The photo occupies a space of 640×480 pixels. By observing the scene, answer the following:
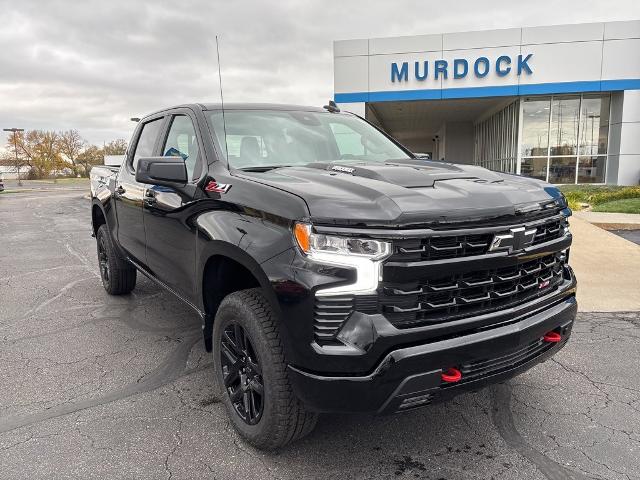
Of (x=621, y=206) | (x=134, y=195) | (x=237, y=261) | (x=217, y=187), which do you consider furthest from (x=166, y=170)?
(x=621, y=206)

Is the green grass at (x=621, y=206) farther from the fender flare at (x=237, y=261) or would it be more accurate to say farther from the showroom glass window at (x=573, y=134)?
the fender flare at (x=237, y=261)

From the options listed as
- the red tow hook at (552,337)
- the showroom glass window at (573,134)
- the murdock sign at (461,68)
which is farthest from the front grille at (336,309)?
the showroom glass window at (573,134)

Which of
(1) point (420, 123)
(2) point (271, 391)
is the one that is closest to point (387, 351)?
(2) point (271, 391)

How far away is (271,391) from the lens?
231cm

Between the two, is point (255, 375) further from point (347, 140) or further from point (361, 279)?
point (347, 140)

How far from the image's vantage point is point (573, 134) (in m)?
21.0

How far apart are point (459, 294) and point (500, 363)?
0.43m

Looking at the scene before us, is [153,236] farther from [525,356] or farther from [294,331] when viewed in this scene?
[525,356]

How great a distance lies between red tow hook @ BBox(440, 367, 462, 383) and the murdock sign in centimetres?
1980

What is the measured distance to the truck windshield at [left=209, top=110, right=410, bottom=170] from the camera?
3252 mm

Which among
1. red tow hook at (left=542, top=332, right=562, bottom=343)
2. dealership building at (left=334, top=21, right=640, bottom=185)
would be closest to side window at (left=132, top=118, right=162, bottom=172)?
red tow hook at (left=542, top=332, right=562, bottom=343)

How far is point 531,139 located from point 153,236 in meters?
21.4

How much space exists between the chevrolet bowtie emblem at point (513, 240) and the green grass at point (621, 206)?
11273 millimetres

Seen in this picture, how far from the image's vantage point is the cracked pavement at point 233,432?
8.20 feet
